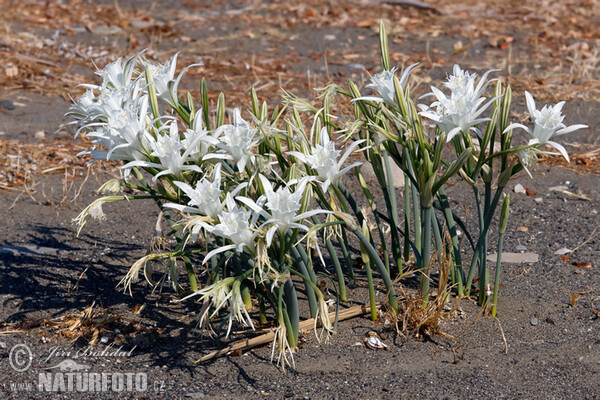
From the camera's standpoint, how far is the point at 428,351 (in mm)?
2449

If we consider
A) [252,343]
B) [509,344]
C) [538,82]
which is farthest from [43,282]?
[538,82]

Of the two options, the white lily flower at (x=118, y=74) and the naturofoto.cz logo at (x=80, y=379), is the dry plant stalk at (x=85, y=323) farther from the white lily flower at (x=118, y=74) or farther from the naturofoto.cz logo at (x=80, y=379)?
the white lily flower at (x=118, y=74)

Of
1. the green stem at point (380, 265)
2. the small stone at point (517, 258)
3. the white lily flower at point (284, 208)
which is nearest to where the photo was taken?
the white lily flower at point (284, 208)

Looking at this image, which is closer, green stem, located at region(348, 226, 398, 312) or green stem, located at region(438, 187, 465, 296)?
green stem, located at region(348, 226, 398, 312)

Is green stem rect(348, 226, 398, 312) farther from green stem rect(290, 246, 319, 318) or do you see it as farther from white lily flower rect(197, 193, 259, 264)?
white lily flower rect(197, 193, 259, 264)

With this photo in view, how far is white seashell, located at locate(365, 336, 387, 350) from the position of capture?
2.46 meters

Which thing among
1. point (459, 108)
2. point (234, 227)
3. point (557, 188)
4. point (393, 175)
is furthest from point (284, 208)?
point (557, 188)

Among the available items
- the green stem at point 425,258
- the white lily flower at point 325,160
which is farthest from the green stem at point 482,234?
the white lily flower at point 325,160

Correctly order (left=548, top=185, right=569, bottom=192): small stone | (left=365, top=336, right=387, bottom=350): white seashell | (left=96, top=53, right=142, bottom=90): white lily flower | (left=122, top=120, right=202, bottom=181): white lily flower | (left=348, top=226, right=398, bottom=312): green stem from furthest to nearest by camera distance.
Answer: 1. (left=548, top=185, right=569, bottom=192): small stone
2. (left=365, top=336, right=387, bottom=350): white seashell
3. (left=96, top=53, right=142, bottom=90): white lily flower
4. (left=348, top=226, right=398, bottom=312): green stem
5. (left=122, top=120, right=202, bottom=181): white lily flower

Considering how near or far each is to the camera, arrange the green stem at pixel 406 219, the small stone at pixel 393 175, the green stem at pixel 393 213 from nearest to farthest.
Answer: the green stem at pixel 393 213 → the green stem at pixel 406 219 → the small stone at pixel 393 175

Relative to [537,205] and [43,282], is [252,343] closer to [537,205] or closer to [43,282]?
[43,282]

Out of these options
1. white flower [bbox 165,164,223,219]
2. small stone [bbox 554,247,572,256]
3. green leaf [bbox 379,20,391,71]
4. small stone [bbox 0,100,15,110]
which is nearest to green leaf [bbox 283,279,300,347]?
white flower [bbox 165,164,223,219]

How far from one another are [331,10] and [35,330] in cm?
606

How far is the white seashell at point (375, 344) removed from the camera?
2.46 meters
